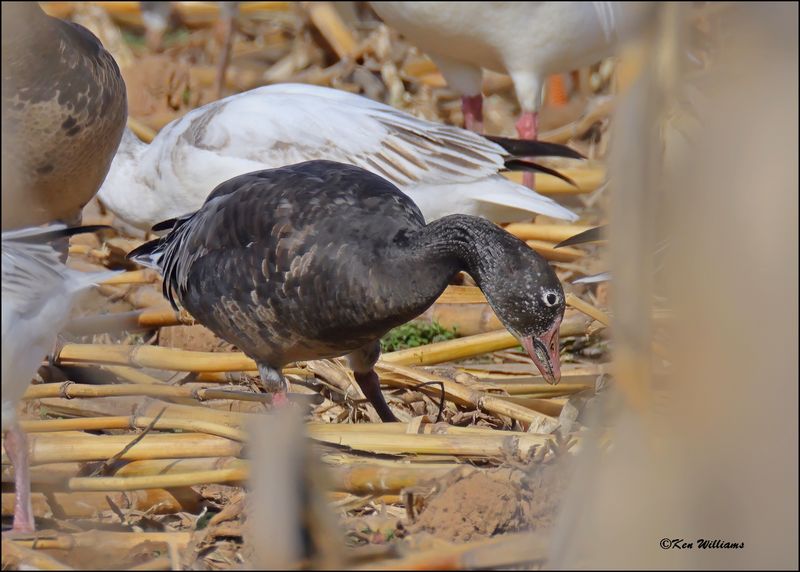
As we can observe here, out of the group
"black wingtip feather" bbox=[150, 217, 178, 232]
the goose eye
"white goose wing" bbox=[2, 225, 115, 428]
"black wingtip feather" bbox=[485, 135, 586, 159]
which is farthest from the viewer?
"black wingtip feather" bbox=[485, 135, 586, 159]

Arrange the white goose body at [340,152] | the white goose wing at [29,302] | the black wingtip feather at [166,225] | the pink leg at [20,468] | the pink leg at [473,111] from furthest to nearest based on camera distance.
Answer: the pink leg at [473,111]
the white goose body at [340,152]
the black wingtip feather at [166,225]
the pink leg at [20,468]
the white goose wing at [29,302]

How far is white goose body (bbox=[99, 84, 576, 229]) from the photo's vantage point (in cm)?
498

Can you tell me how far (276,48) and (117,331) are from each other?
3.81 meters

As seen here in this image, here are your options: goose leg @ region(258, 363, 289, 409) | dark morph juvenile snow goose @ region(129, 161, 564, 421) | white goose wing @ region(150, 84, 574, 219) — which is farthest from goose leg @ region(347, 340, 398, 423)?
white goose wing @ region(150, 84, 574, 219)

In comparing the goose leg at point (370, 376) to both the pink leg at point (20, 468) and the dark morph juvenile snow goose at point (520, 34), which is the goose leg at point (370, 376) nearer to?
the pink leg at point (20, 468)

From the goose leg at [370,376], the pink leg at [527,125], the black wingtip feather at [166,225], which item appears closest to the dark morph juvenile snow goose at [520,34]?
the pink leg at [527,125]

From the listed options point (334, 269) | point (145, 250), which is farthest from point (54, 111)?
point (334, 269)

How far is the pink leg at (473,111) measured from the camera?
253 inches

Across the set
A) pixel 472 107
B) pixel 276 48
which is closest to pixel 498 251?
pixel 472 107

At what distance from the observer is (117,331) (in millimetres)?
5133

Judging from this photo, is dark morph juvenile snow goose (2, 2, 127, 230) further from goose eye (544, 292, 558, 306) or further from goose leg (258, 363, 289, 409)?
goose eye (544, 292, 558, 306)

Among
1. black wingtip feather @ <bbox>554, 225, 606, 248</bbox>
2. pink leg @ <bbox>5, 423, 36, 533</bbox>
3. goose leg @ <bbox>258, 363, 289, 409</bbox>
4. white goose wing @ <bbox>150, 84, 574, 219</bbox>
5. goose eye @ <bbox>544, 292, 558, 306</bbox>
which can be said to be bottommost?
pink leg @ <bbox>5, 423, 36, 533</bbox>

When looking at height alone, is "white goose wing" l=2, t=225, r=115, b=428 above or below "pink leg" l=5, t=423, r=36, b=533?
above

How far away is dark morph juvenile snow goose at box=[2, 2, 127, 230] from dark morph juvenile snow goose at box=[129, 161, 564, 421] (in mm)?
596
